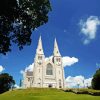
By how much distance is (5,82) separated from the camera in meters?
118

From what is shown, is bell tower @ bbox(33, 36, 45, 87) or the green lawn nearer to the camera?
the green lawn

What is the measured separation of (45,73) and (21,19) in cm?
12266

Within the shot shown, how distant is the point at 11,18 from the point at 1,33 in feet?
5.50

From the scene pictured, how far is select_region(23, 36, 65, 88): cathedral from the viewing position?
14125 centimetres

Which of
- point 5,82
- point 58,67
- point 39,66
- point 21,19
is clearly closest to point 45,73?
point 39,66

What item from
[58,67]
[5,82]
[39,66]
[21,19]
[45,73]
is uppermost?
[58,67]

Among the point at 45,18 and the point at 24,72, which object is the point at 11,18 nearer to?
the point at 45,18

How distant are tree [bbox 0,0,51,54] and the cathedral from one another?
11618 centimetres

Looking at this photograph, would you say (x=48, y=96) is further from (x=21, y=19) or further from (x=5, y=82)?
(x=5, y=82)

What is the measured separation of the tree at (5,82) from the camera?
11665 cm

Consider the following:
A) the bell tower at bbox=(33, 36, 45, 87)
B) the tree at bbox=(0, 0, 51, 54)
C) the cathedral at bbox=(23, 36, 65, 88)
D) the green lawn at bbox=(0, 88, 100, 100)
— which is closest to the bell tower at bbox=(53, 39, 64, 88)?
the cathedral at bbox=(23, 36, 65, 88)

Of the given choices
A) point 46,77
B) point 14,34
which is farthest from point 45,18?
point 46,77

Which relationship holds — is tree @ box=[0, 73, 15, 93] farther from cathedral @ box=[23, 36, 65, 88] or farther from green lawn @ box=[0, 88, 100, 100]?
green lawn @ box=[0, 88, 100, 100]

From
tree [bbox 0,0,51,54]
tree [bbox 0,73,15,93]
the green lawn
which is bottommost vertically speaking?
the green lawn
